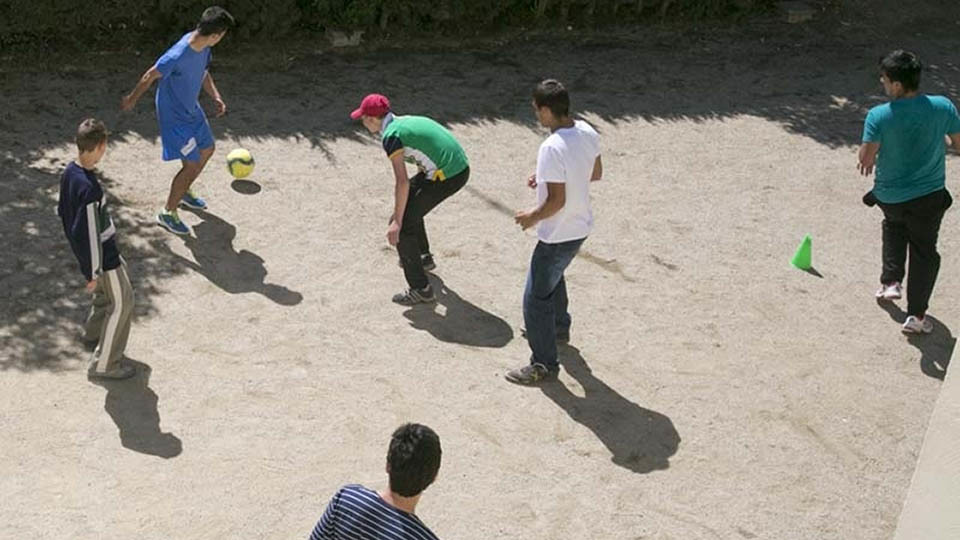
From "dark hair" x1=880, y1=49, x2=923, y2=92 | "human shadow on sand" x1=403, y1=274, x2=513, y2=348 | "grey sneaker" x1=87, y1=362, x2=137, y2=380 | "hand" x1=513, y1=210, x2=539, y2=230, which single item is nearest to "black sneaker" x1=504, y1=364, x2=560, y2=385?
"human shadow on sand" x1=403, y1=274, x2=513, y2=348

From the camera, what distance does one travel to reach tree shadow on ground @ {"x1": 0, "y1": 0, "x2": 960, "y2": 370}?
1012 cm

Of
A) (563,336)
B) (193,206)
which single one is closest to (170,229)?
(193,206)

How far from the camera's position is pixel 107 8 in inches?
513

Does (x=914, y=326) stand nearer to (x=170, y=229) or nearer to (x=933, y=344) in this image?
(x=933, y=344)

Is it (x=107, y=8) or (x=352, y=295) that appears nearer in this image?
(x=352, y=295)

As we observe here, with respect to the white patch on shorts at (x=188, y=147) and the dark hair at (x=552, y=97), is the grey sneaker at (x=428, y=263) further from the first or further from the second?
the dark hair at (x=552, y=97)

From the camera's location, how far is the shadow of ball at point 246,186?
36.2 feet

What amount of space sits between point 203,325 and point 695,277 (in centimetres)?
357

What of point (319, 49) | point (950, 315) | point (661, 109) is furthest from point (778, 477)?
point (319, 49)

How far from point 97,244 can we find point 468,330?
258cm

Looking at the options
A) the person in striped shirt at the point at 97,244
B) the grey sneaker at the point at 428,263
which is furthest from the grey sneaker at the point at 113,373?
the grey sneaker at the point at 428,263

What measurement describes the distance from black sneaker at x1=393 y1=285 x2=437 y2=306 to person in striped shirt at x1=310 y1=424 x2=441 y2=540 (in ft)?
14.4

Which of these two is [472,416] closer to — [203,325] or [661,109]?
[203,325]

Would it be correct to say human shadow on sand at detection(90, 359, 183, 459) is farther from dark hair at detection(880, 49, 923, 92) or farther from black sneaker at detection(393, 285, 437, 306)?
dark hair at detection(880, 49, 923, 92)
